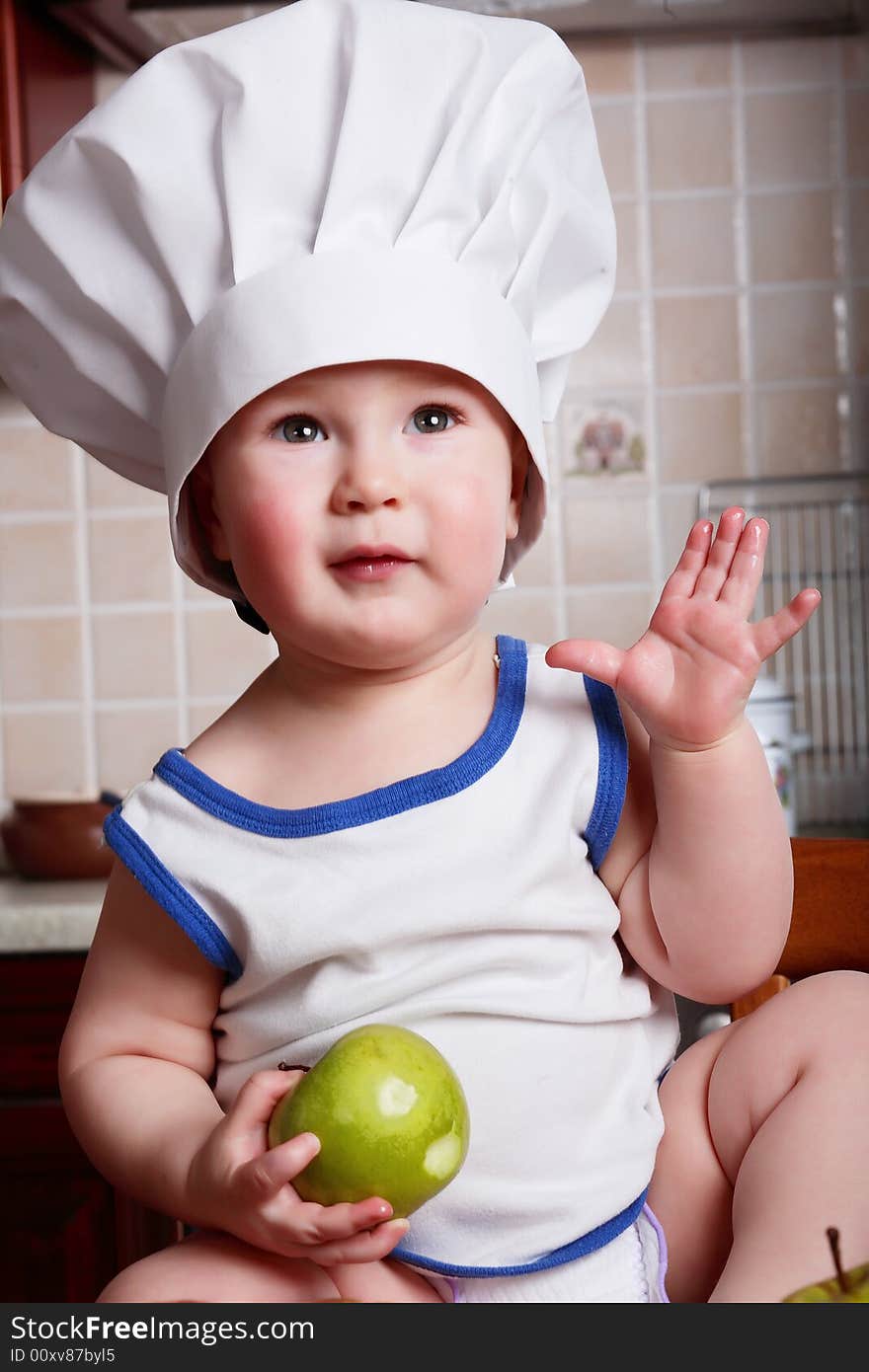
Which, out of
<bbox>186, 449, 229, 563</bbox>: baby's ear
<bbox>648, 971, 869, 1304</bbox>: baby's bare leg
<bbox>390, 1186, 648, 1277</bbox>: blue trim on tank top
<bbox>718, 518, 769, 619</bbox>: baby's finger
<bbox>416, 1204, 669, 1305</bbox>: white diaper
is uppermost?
<bbox>186, 449, 229, 563</bbox>: baby's ear

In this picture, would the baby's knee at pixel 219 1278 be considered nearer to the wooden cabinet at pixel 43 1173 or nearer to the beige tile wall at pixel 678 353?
the wooden cabinet at pixel 43 1173

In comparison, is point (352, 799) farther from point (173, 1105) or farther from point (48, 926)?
point (48, 926)

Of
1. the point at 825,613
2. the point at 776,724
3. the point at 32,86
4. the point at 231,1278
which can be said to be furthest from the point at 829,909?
the point at 32,86

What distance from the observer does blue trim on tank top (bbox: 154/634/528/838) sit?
715 millimetres

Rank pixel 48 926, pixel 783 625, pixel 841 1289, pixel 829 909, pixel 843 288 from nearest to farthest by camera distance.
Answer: pixel 841 1289, pixel 783 625, pixel 829 909, pixel 48 926, pixel 843 288

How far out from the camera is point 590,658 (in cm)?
71

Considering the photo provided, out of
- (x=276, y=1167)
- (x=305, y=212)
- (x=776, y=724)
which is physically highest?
(x=305, y=212)

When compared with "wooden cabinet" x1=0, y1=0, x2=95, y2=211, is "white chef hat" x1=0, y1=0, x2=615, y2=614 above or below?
below

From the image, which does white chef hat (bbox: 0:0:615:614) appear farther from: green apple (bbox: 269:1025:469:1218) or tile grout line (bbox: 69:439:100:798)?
tile grout line (bbox: 69:439:100:798)

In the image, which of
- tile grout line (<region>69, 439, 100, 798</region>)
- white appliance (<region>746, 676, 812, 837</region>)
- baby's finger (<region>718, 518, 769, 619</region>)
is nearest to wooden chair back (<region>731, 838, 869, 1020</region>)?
baby's finger (<region>718, 518, 769, 619</region>)

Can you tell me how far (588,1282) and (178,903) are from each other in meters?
0.27

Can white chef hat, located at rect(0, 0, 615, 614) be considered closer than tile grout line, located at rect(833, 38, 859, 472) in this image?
Yes

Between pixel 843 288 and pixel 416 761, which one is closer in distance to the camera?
pixel 416 761

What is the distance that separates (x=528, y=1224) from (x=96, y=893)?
3.14ft
